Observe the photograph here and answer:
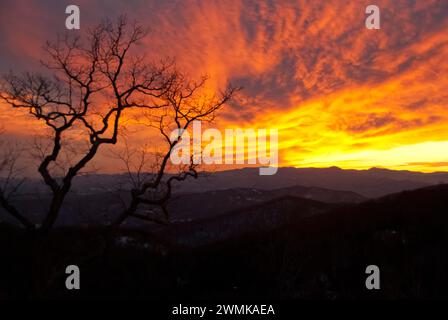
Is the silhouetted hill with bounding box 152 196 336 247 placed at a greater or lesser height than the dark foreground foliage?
lesser

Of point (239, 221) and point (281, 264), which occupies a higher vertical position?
point (281, 264)

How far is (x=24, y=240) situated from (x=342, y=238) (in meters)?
33.7

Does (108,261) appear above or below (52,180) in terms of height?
below

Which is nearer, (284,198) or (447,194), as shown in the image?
(447,194)

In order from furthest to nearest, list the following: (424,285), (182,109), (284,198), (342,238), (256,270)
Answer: (284,198)
(342,238)
(256,270)
(424,285)
(182,109)

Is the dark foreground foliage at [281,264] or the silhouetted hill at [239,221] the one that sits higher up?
the dark foreground foliage at [281,264]

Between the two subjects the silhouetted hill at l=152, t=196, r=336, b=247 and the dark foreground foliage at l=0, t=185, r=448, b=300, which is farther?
the silhouetted hill at l=152, t=196, r=336, b=247

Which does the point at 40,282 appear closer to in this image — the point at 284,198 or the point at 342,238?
the point at 342,238

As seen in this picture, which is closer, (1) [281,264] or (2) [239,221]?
(1) [281,264]

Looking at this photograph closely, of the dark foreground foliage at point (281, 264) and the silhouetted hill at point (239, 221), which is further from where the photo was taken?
the silhouetted hill at point (239, 221)
